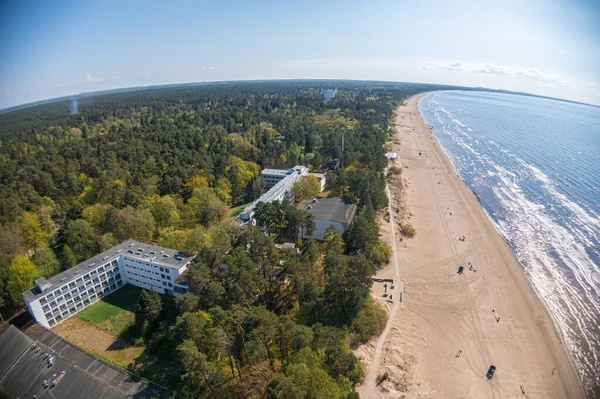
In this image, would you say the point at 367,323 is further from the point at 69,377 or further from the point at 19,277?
the point at 19,277

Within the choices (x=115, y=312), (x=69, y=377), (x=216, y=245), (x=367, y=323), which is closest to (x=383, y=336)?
(x=367, y=323)

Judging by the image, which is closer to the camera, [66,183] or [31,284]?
[31,284]

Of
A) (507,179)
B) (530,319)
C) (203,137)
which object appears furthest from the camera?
(203,137)

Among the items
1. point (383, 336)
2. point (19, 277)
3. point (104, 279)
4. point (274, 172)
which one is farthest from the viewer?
point (274, 172)

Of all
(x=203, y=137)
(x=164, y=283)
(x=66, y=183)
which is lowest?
(x=164, y=283)

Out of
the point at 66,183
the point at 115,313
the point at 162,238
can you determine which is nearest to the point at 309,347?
the point at 115,313

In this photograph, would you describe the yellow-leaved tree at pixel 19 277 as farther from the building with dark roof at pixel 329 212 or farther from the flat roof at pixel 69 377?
the building with dark roof at pixel 329 212

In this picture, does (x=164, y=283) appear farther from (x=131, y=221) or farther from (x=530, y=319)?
(x=530, y=319)
